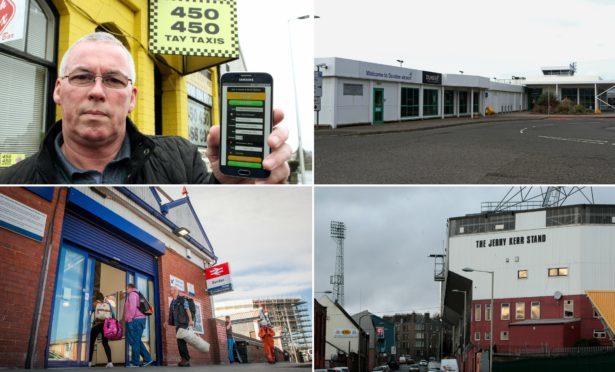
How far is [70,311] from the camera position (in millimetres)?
5703

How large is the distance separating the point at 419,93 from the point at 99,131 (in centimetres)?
2151

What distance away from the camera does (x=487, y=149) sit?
11930mm

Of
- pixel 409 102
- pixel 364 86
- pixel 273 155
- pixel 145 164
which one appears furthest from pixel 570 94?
pixel 273 155

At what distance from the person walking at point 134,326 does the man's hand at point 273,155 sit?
2.33 meters

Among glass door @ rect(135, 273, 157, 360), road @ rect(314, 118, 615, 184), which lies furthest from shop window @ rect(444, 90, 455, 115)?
glass door @ rect(135, 273, 157, 360)

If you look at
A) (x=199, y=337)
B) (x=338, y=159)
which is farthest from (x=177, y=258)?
(x=338, y=159)

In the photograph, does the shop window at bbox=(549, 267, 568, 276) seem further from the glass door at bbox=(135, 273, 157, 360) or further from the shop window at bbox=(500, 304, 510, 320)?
the glass door at bbox=(135, 273, 157, 360)

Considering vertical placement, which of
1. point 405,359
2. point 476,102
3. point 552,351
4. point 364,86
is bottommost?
point 405,359

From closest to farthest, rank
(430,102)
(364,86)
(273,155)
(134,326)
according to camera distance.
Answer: (273,155) < (134,326) < (364,86) < (430,102)

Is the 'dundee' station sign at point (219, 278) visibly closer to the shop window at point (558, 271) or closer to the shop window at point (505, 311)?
the shop window at point (558, 271)

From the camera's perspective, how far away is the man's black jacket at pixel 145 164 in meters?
4.13

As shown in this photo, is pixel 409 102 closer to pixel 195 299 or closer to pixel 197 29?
pixel 197 29

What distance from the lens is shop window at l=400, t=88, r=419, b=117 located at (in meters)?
22.9

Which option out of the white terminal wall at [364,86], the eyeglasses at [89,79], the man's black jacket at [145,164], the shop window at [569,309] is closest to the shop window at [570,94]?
the white terminal wall at [364,86]
